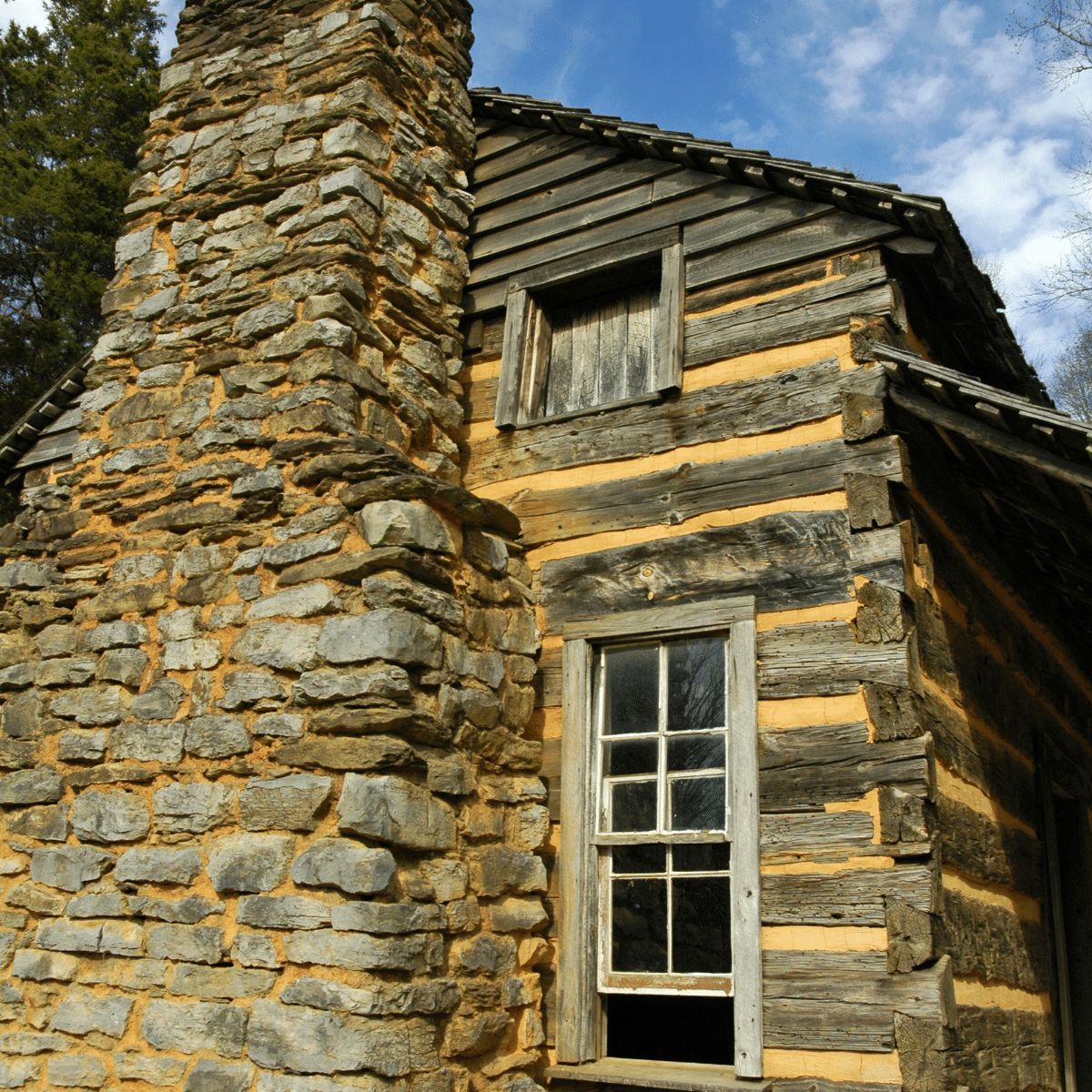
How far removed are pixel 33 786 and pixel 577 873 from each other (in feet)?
9.20

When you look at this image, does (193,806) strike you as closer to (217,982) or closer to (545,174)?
(217,982)

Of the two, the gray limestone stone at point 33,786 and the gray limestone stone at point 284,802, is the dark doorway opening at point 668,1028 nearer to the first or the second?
the gray limestone stone at point 284,802

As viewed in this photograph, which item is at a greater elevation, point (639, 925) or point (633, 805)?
point (633, 805)

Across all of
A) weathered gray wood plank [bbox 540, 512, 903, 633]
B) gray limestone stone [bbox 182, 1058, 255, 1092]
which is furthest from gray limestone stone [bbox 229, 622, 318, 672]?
gray limestone stone [bbox 182, 1058, 255, 1092]

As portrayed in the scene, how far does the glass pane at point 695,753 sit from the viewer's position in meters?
5.02

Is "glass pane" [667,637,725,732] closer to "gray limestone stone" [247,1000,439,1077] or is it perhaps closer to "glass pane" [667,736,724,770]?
"glass pane" [667,736,724,770]

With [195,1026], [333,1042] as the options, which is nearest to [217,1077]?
[195,1026]

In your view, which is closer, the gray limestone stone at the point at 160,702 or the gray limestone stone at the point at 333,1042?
the gray limestone stone at the point at 333,1042

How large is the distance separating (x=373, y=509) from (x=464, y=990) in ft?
7.24


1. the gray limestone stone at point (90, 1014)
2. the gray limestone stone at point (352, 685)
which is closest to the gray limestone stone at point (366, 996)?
the gray limestone stone at point (90, 1014)

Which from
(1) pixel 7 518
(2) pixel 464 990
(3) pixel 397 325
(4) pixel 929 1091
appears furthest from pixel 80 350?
(4) pixel 929 1091

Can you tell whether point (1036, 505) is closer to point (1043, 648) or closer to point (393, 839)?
point (1043, 648)

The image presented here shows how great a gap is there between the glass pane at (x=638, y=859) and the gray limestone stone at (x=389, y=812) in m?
1.18

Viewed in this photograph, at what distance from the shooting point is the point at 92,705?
5.06 metres
